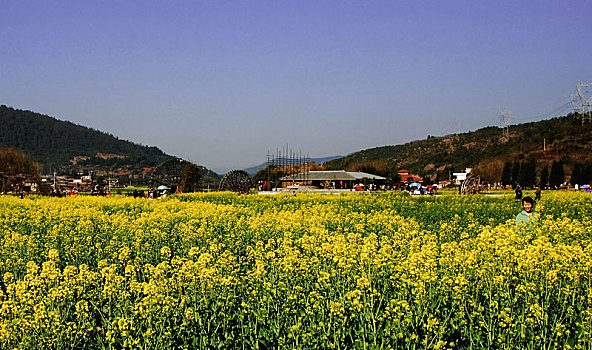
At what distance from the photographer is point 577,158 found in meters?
94.0

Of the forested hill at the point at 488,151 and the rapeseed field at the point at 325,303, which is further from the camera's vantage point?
the forested hill at the point at 488,151

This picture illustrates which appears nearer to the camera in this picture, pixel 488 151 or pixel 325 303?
pixel 325 303

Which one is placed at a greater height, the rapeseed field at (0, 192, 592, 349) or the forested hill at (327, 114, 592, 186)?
the forested hill at (327, 114, 592, 186)

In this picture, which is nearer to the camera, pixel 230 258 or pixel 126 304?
pixel 126 304

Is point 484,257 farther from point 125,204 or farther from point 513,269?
point 125,204

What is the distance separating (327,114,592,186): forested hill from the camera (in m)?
96.2

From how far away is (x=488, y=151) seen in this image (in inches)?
4968

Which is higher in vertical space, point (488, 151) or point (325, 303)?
point (488, 151)

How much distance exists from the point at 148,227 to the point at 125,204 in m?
10.2

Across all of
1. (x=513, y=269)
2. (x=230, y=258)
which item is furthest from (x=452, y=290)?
(x=230, y=258)

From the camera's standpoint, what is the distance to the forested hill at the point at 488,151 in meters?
96.2

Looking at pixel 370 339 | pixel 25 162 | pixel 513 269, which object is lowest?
pixel 370 339

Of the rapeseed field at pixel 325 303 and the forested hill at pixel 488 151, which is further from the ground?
the forested hill at pixel 488 151

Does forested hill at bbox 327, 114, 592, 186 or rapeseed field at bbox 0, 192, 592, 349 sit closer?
rapeseed field at bbox 0, 192, 592, 349
